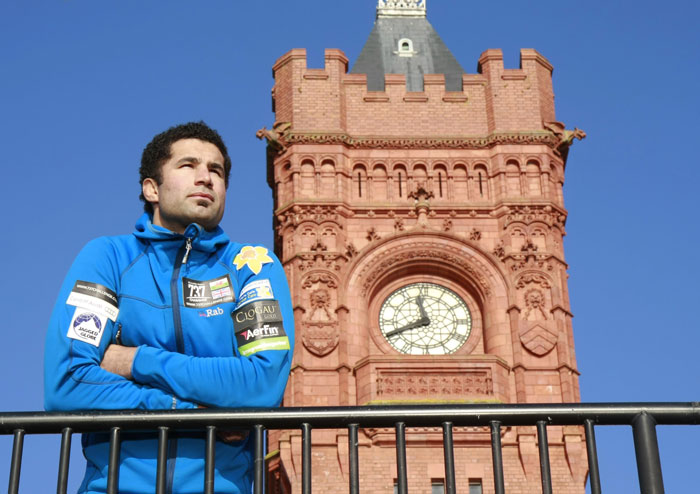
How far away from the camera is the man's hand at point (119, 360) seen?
5.32 metres

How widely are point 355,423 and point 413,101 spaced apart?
31925 mm

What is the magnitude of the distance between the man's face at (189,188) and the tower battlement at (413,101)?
29.7m

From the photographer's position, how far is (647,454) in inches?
196

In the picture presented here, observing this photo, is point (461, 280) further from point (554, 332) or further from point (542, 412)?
point (542, 412)

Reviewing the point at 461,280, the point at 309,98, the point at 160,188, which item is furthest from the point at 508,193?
the point at 160,188

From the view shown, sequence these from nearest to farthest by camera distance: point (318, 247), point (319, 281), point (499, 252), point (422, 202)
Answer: point (319, 281) → point (318, 247) → point (499, 252) → point (422, 202)

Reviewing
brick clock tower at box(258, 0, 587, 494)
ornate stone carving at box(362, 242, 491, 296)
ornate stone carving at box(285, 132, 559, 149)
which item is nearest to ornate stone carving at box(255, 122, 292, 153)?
brick clock tower at box(258, 0, 587, 494)

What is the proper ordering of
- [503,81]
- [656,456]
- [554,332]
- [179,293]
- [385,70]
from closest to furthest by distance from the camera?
[656,456]
[179,293]
[554,332]
[503,81]
[385,70]

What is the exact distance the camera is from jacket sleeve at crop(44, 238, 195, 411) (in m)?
5.18

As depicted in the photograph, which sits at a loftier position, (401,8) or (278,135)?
(401,8)

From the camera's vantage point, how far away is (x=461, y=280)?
1337 inches

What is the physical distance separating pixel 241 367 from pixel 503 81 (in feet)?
106

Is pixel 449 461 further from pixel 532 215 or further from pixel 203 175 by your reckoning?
pixel 532 215

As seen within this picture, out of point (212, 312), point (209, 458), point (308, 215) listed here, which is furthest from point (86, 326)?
point (308, 215)
